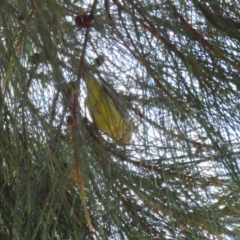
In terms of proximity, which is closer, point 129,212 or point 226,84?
point 226,84

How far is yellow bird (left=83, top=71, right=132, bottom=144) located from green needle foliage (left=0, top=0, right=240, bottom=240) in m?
0.01

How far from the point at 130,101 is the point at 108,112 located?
0.04m

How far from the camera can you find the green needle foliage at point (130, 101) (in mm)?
743

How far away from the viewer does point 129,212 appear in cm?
90

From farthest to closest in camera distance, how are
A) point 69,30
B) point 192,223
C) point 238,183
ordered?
point 192,223 → point 238,183 → point 69,30

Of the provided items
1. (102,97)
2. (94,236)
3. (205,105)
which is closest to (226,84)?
(205,105)

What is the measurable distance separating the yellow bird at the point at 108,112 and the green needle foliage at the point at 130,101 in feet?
0.04

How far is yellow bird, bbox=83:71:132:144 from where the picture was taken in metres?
0.76

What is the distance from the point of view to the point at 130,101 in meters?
0.80

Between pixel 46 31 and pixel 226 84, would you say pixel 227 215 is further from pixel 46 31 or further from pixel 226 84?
pixel 46 31

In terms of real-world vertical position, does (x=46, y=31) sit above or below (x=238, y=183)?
above

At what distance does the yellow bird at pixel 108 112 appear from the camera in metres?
0.76

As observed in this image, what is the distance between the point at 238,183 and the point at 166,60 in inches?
7.4

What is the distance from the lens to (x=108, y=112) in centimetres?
78
